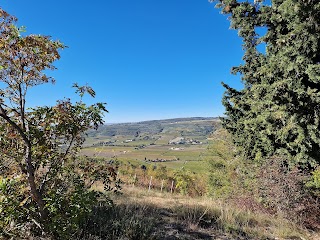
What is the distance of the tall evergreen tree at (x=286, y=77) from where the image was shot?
770cm

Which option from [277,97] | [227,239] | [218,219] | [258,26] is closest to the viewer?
[227,239]

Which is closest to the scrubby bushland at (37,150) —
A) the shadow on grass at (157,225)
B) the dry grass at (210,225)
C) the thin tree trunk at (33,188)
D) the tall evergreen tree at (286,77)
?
the thin tree trunk at (33,188)

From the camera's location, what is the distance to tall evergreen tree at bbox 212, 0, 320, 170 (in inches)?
303

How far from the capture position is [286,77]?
27.4 feet

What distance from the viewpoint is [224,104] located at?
1346 cm

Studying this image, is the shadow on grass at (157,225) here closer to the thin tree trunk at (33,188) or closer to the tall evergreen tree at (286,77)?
the thin tree trunk at (33,188)

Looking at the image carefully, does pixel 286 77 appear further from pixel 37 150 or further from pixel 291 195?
pixel 37 150

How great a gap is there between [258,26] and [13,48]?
31.2 feet

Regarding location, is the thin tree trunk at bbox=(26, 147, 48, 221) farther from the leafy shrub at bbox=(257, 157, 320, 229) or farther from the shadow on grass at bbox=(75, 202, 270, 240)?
the leafy shrub at bbox=(257, 157, 320, 229)

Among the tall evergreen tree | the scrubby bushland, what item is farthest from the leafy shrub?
the scrubby bushland

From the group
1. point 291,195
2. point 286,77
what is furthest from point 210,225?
point 286,77

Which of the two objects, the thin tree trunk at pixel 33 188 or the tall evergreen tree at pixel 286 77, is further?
the tall evergreen tree at pixel 286 77

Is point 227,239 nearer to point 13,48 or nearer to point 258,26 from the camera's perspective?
point 13,48

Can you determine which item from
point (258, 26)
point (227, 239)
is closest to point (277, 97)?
point (258, 26)
